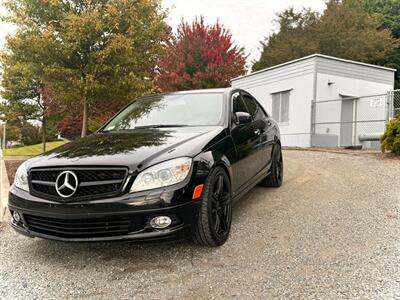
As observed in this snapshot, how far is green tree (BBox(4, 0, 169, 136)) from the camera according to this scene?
322 inches

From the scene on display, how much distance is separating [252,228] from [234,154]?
86 centimetres

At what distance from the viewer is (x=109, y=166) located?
298 cm

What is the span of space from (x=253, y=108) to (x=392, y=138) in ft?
16.0

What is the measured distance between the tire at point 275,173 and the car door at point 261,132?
22cm

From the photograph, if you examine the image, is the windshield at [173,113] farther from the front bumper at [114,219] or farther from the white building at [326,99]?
the white building at [326,99]

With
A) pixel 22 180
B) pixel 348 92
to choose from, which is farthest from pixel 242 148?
pixel 348 92

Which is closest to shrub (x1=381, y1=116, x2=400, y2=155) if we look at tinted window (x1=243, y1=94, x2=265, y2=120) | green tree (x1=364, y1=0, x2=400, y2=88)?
tinted window (x1=243, y1=94, x2=265, y2=120)

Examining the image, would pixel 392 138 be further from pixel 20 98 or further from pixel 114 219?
pixel 20 98

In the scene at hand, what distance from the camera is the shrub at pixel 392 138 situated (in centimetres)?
830

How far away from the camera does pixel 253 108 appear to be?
5.36m

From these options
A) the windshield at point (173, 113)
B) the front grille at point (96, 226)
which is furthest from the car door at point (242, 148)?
the front grille at point (96, 226)

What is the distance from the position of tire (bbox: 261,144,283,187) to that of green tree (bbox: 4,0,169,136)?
448 cm

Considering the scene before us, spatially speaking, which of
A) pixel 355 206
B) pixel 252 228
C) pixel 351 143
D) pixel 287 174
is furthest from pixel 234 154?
pixel 351 143

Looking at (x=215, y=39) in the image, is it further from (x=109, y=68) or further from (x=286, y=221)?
(x=286, y=221)
